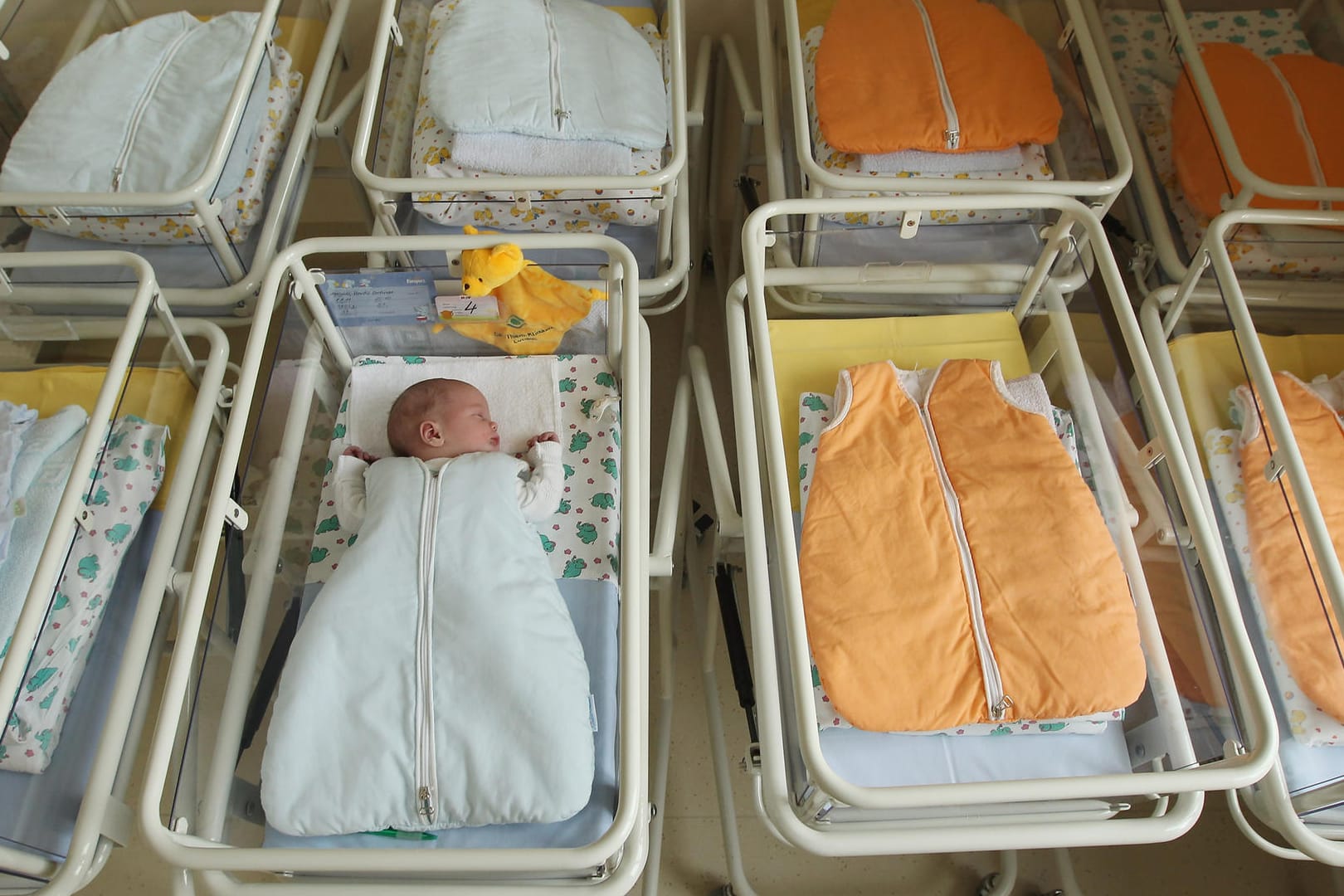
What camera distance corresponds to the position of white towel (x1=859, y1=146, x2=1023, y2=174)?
61.6 inches

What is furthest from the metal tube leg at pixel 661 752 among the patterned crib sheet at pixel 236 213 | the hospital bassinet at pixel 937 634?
the patterned crib sheet at pixel 236 213

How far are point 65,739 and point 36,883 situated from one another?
196 millimetres

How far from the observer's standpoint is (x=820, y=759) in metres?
0.94

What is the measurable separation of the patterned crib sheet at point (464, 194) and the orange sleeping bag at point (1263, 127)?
0.97 m

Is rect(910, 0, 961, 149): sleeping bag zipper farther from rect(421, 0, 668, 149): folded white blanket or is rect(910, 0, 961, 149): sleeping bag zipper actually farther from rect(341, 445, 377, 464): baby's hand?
rect(341, 445, 377, 464): baby's hand

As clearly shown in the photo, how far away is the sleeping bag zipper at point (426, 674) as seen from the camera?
1.05 m

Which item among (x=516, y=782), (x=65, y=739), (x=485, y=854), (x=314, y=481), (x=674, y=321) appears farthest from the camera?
(x=674, y=321)

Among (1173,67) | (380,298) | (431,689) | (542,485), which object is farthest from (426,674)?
(1173,67)

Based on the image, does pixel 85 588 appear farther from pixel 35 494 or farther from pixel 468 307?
pixel 468 307

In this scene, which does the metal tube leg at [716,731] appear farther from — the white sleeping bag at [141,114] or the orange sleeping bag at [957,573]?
the white sleeping bag at [141,114]

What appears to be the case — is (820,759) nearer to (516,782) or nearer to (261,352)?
(516,782)

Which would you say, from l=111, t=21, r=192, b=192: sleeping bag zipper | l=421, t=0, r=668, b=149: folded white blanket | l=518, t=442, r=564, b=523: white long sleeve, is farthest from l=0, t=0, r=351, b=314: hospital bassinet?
l=518, t=442, r=564, b=523: white long sleeve

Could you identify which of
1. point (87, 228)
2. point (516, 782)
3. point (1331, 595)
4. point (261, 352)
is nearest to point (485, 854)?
point (516, 782)

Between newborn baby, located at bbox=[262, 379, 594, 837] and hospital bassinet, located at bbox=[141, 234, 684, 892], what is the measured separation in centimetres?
6
